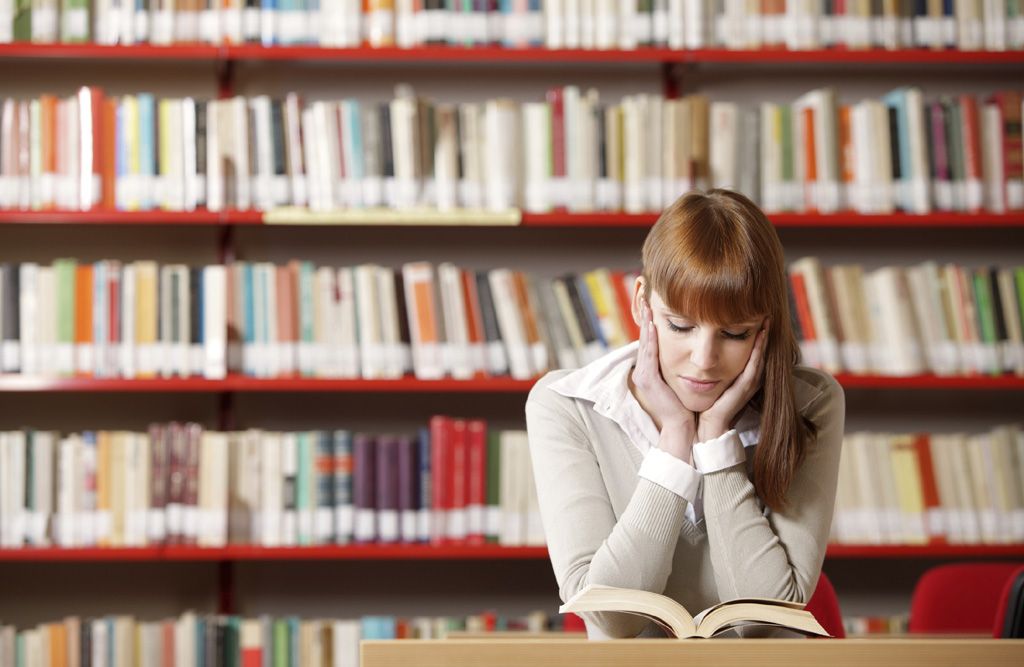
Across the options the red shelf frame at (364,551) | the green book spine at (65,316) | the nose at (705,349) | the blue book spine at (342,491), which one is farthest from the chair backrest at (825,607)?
the green book spine at (65,316)

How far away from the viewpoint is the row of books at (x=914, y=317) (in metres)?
2.73

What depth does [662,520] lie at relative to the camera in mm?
1474

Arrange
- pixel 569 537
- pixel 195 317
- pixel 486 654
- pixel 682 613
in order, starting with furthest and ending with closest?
pixel 195 317
pixel 569 537
pixel 682 613
pixel 486 654

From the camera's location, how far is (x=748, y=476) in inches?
63.5

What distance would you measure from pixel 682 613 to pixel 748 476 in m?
0.40

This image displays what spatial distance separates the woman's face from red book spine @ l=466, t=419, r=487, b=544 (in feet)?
3.64

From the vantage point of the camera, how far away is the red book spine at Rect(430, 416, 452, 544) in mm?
2660

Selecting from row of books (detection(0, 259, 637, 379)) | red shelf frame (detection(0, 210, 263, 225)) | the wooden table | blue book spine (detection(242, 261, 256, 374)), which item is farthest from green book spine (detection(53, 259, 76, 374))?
the wooden table

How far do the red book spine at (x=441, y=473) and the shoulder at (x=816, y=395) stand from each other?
115 cm

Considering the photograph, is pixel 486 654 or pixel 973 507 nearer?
pixel 486 654

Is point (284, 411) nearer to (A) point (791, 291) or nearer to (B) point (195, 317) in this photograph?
(B) point (195, 317)

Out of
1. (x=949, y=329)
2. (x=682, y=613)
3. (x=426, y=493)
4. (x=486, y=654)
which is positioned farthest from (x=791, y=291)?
(x=486, y=654)

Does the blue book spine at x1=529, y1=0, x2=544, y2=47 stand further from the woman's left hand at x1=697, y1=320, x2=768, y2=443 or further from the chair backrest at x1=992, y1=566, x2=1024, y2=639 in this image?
the chair backrest at x1=992, y1=566, x2=1024, y2=639

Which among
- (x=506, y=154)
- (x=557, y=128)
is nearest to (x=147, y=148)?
(x=506, y=154)
